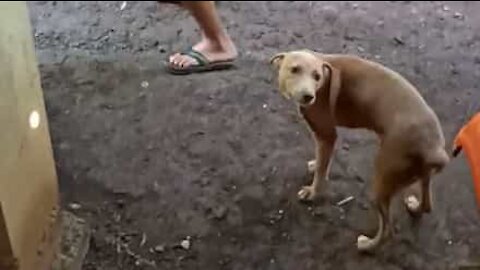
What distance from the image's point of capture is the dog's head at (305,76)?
56.0 inches

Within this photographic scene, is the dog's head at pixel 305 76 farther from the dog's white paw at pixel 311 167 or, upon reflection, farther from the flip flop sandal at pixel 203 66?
the flip flop sandal at pixel 203 66

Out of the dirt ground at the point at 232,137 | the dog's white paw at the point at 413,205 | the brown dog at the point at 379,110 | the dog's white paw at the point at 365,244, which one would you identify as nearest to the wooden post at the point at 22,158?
the dirt ground at the point at 232,137

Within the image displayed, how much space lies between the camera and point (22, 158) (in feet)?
4.80

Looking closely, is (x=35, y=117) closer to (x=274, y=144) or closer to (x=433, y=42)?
(x=274, y=144)

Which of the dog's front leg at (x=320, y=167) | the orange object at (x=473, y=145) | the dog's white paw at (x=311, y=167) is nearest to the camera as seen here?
the orange object at (x=473, y=145)

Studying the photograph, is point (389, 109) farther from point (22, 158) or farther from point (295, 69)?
point (22, 158)

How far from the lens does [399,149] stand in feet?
4.69

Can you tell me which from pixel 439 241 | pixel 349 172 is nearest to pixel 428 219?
pixel 439 241

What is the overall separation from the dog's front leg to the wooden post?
46 cm

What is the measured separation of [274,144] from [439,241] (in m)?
0.43

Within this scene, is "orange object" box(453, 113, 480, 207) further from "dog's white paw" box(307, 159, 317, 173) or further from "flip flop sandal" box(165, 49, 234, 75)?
"flip flop sandal" box(165, 49, 234, 75)

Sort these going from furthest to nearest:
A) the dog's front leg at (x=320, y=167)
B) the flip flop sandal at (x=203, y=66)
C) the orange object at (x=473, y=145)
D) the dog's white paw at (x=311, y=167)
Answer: the flip flop sandal at (x=203, y=66)
the dog's white paw at (x=311, y=167)
the dog's front leg at (x=320, y=167)
the orange object at (x=473, y=145)

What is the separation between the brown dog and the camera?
1426 mm

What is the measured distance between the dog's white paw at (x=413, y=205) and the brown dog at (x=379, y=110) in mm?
82
